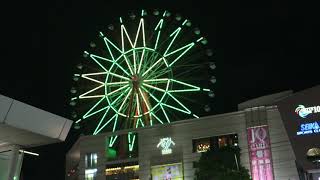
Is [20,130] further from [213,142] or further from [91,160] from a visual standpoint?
[91,160]

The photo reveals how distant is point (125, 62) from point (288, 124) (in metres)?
14.8

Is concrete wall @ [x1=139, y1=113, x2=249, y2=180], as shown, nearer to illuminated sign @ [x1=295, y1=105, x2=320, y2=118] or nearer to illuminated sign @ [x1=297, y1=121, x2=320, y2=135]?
illuminated sign @ [x1=297, y1=121, x2=320, y2=135]

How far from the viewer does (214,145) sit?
4109 cm

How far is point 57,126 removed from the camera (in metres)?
18.5

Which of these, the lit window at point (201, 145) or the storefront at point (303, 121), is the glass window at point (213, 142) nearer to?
the lit window at point (201, 145)

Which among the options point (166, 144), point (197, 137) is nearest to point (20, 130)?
point (197, 137)

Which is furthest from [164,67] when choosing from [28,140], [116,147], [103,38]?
[28,140]

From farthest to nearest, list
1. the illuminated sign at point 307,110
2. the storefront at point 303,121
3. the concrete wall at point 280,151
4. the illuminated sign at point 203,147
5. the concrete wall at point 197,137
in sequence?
the illuminated sign at point 203,147 → the concrete wall at point 197,137 → the concrete wall at point 280,151 → the illuminated sign at point 307,110 → the storefront at point 303,121

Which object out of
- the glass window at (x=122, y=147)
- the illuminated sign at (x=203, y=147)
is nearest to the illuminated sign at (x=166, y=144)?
the illuminated sign at (x=203, y=147)

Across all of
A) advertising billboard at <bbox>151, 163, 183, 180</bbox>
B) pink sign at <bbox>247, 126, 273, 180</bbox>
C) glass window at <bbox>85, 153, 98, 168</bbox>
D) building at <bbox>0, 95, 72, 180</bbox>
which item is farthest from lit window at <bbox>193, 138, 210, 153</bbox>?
building at <bbox>0, 95, 72, 180</bbox>

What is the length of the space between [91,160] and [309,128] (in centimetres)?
2171

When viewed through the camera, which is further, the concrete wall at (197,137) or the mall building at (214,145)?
the concrete wall at (197,137)

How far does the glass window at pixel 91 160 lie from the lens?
46.8m

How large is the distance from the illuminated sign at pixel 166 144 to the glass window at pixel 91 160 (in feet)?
21.5
